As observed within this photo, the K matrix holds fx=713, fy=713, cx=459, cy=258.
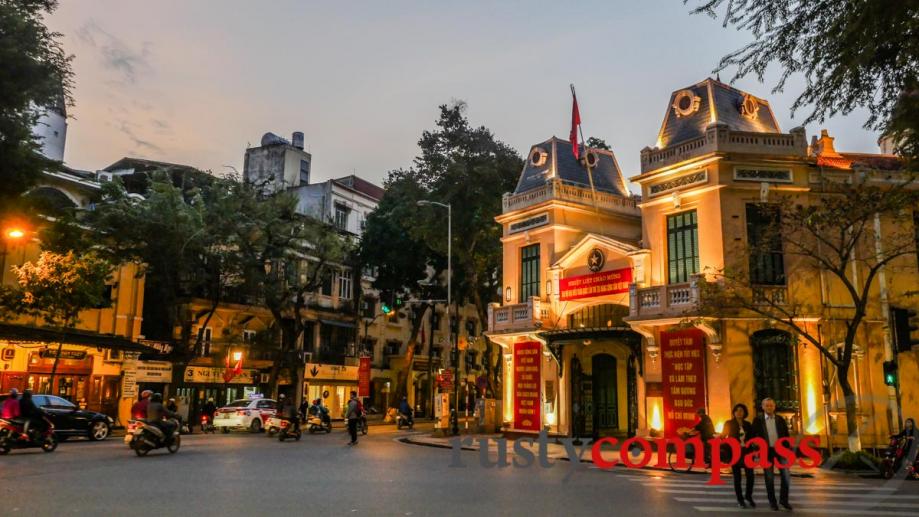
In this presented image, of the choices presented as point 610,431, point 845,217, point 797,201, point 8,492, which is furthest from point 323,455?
point 797,201

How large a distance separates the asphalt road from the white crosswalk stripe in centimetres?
2

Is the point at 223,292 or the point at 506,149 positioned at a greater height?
the point at 506,149

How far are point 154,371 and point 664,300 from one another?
25950mm

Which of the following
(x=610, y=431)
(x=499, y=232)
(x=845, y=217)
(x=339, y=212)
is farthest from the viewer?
(x=339, y=212)

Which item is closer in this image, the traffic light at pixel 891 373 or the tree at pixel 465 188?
the traffic light at pixel 891 373

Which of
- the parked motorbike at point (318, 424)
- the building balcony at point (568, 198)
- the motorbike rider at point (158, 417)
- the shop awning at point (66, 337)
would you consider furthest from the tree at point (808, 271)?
the shop awning at point (66, 337)

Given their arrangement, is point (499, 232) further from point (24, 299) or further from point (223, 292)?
point (24, 299)

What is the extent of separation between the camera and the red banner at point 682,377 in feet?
74.7

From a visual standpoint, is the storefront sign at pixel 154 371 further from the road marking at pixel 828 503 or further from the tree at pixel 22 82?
the road marking at pixel 828 503

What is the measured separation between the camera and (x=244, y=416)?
3189cm

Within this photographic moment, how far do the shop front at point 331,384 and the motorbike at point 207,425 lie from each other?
10.6 metres

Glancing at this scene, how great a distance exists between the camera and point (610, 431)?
28.3 metres

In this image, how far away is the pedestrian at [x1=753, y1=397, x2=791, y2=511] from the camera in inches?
424

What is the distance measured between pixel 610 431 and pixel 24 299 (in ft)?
73.9
